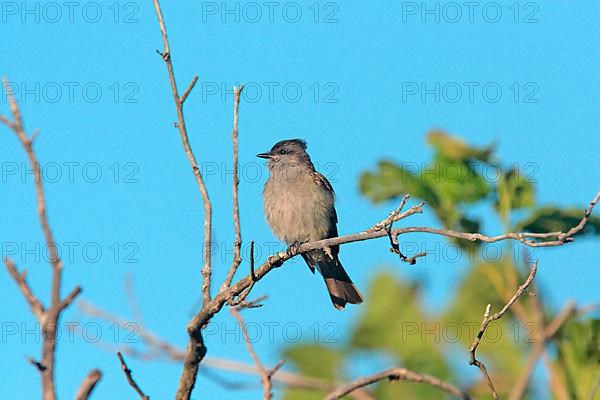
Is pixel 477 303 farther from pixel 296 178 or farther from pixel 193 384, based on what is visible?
pixel 193 384

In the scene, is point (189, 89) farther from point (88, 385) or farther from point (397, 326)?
point (397, 326)

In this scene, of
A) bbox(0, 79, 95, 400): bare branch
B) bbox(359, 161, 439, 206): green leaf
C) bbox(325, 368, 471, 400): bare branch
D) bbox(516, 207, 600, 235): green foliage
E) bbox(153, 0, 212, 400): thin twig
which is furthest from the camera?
bbox(359, 161, 439, 206): green leaf

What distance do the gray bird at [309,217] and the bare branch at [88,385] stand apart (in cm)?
561

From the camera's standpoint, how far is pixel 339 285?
8.69 meters

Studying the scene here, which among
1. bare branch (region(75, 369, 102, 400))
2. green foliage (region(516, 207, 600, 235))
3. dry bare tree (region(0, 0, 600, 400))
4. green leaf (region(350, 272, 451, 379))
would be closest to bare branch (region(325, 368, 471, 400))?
dry bare tree (region(0, 0, 600, 400))

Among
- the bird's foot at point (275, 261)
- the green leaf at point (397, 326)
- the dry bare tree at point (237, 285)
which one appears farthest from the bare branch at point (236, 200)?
the green leaf at point (397, 326)

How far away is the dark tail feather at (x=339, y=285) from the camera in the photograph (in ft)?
28.2

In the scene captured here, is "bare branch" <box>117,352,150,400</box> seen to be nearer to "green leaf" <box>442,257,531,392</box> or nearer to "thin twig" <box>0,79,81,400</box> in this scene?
"thin twig" <box>0,79,81,400</box>

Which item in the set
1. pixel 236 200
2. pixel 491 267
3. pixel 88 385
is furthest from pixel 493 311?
pixel 88 385

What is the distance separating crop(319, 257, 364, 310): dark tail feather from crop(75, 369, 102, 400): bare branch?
5819mm

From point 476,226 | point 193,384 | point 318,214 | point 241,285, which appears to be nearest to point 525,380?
point 476,226

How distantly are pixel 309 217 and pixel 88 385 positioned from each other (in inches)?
231

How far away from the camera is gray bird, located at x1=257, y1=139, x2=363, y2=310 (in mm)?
8586

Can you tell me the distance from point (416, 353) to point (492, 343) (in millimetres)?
1210
